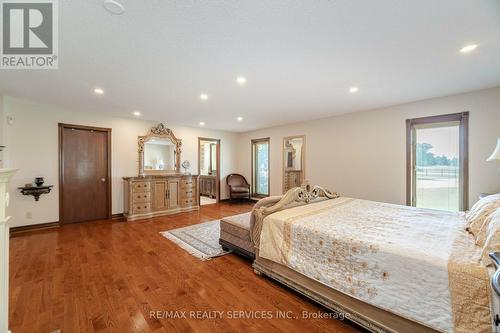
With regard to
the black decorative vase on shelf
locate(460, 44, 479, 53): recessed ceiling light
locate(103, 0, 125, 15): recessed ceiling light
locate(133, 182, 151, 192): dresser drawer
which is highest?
locate(460, 44, 479, 53): recessed ceiling light

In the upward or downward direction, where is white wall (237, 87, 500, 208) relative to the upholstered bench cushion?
upward

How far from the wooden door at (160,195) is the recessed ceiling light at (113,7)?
4137mm

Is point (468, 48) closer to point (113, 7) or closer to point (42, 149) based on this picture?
point (113, 7)

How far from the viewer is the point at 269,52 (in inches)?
83.9

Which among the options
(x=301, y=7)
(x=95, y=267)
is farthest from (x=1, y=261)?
(x=301, y=7)

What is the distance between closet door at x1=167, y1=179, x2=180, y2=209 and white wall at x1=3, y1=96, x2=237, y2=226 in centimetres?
102

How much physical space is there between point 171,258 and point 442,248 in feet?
9.35

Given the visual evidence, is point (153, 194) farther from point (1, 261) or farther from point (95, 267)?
point (1, 261)

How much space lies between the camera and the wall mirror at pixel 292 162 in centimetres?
589

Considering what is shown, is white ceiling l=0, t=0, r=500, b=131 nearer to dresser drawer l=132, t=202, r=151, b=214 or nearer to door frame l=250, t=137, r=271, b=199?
dresser drawer l=132, t=202, r=151, b=214

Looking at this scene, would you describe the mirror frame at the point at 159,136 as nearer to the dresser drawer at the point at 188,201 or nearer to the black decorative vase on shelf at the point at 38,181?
the dresser drawer at the point at 188,201

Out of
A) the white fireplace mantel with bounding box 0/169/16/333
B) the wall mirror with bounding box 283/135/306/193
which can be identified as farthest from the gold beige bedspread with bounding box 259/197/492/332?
the wall mirror with bounding box 283/135/306/193

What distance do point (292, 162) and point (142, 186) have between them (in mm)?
4448

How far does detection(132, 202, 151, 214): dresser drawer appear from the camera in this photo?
4795 mm
